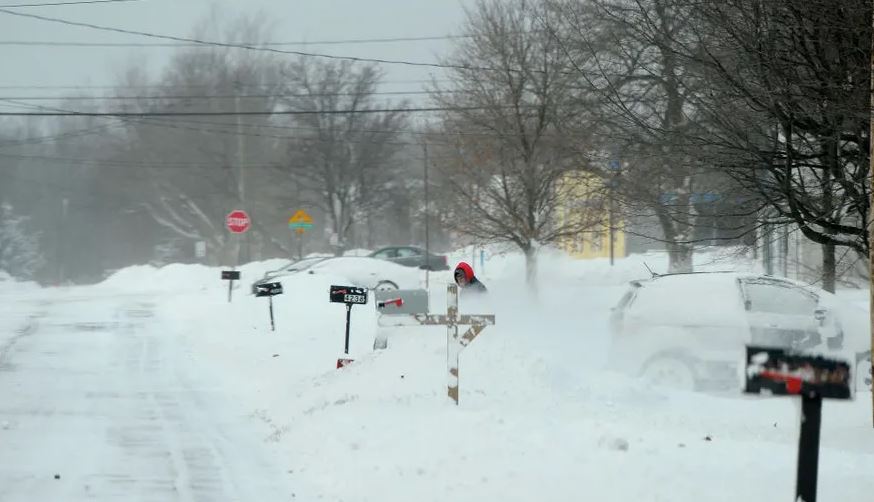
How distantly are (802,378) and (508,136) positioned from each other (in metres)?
20.8

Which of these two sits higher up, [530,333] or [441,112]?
[441,112]

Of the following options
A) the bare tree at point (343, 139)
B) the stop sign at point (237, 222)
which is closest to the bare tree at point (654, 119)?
the stop sign at point (237, 222)

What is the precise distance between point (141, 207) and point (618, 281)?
145ft

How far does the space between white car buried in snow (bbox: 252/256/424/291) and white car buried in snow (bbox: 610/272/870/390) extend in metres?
18.5

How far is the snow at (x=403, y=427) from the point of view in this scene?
729 cm

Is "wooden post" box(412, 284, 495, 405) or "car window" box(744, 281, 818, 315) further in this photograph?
"car window" box(744, 281, 818, 315)

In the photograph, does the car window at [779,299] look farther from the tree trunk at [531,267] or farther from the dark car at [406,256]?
the dark car at [406,256]

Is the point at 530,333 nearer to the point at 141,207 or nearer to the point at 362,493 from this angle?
the point at 362,493

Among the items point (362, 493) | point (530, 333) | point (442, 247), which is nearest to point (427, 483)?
point (362, 493)

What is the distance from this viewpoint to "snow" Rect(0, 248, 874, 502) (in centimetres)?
729

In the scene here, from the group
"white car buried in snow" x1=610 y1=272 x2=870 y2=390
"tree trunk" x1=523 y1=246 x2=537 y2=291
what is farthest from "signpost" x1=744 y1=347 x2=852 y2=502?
"tree trunk" x1=523 y1=246 x2=537 y2=291

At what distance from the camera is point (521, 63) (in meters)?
25.6

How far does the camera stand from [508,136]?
1003 inches

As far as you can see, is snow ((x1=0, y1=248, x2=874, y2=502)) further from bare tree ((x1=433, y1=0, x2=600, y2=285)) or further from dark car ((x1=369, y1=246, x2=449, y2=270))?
dark car ((x1=369, y1=246, x2=449, y2=270))
